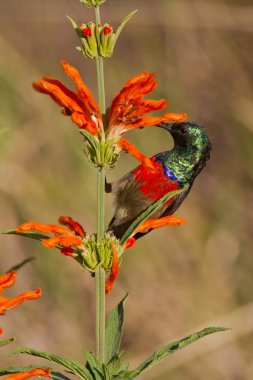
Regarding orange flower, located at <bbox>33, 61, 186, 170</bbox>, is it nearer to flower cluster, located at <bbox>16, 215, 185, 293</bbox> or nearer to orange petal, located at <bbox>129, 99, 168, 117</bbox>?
orange petal, located at <bbox>129, 99, 168, 117</bbox>

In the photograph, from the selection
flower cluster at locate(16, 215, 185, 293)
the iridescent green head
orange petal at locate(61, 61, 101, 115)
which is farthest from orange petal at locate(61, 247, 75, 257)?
the iridescent green head

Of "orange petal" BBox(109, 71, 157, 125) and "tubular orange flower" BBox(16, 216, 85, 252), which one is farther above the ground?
"orange petal" BBox(109, 71, 157, 125)

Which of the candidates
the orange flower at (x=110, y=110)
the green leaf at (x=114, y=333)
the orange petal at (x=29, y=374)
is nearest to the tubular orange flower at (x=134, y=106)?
the orange flower at (x=110, y=110)

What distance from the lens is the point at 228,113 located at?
188 inches

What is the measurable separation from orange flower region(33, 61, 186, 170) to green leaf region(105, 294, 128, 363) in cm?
23

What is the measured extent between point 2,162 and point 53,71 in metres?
0.78

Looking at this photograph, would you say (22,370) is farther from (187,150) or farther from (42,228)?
(187,150)

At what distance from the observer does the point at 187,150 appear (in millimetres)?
1806

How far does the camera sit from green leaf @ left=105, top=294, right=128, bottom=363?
4.11 ft

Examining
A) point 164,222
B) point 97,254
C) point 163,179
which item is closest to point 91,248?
point 97,254

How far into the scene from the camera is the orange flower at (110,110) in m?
1.27

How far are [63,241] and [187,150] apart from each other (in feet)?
2.16

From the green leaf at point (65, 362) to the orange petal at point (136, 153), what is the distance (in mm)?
309

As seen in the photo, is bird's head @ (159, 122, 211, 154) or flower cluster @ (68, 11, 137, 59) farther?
bird's head @ (159, 122, 211, 154)
